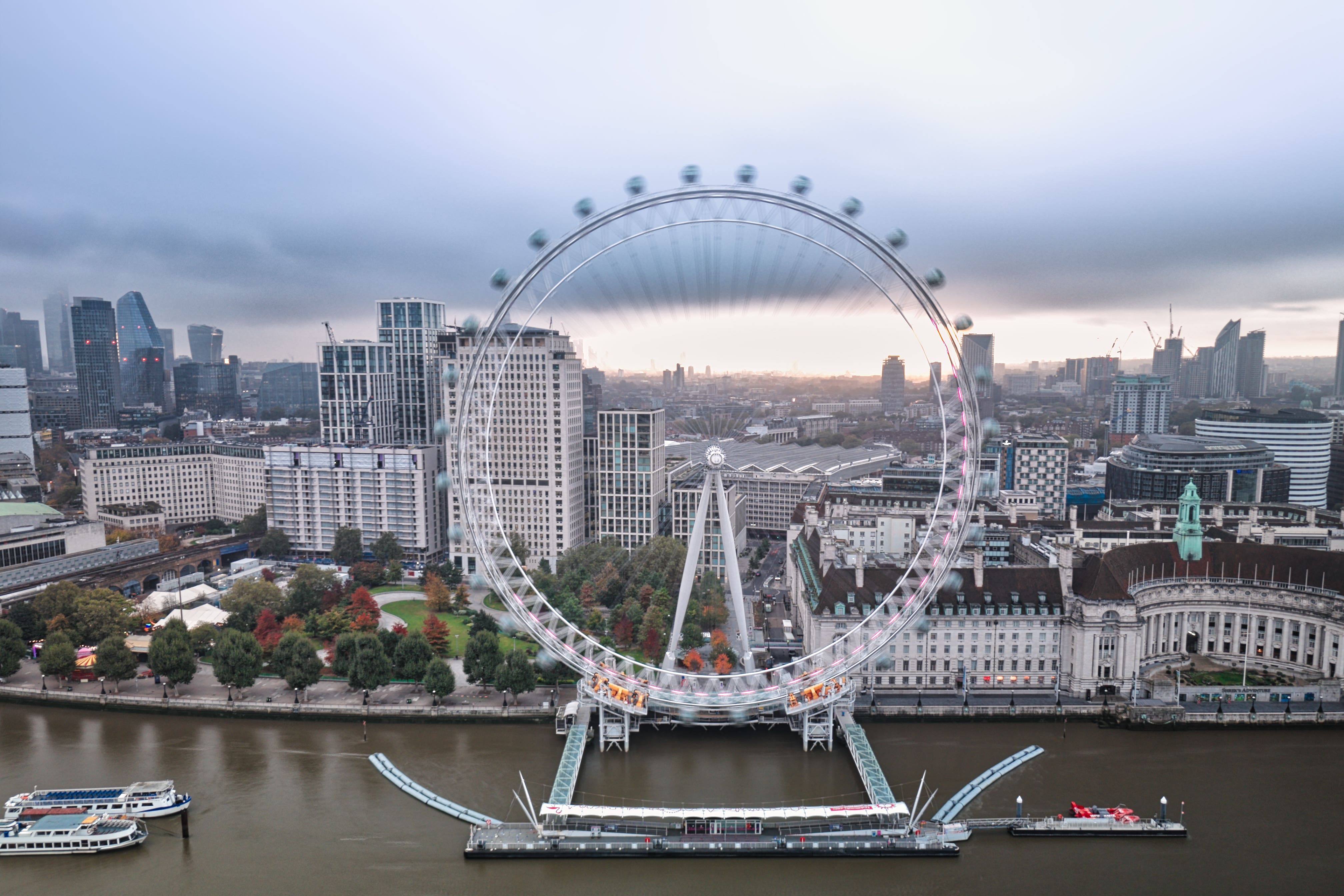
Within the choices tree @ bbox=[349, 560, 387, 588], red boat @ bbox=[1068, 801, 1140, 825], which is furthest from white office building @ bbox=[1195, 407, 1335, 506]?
tree @ bbox=[349, 560, 387, 588]

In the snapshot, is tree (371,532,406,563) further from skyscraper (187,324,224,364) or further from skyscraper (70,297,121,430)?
skyscraper (187,324,224,364)

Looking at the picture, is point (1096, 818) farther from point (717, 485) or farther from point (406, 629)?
point (406, 629)

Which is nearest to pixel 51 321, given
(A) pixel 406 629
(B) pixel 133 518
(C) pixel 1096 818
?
(B) pixel 133 518

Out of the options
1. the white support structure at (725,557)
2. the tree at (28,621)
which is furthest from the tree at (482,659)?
the tree at (28,621)

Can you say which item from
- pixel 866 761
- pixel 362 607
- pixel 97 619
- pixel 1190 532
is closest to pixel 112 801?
pixel 97 619

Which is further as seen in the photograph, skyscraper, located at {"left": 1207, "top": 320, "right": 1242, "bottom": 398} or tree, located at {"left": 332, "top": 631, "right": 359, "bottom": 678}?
skyscraper, located at {"left": 1207, "top": 320, "right": 1242, "bottom": 398}

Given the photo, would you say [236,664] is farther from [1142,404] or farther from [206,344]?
[206,344]
